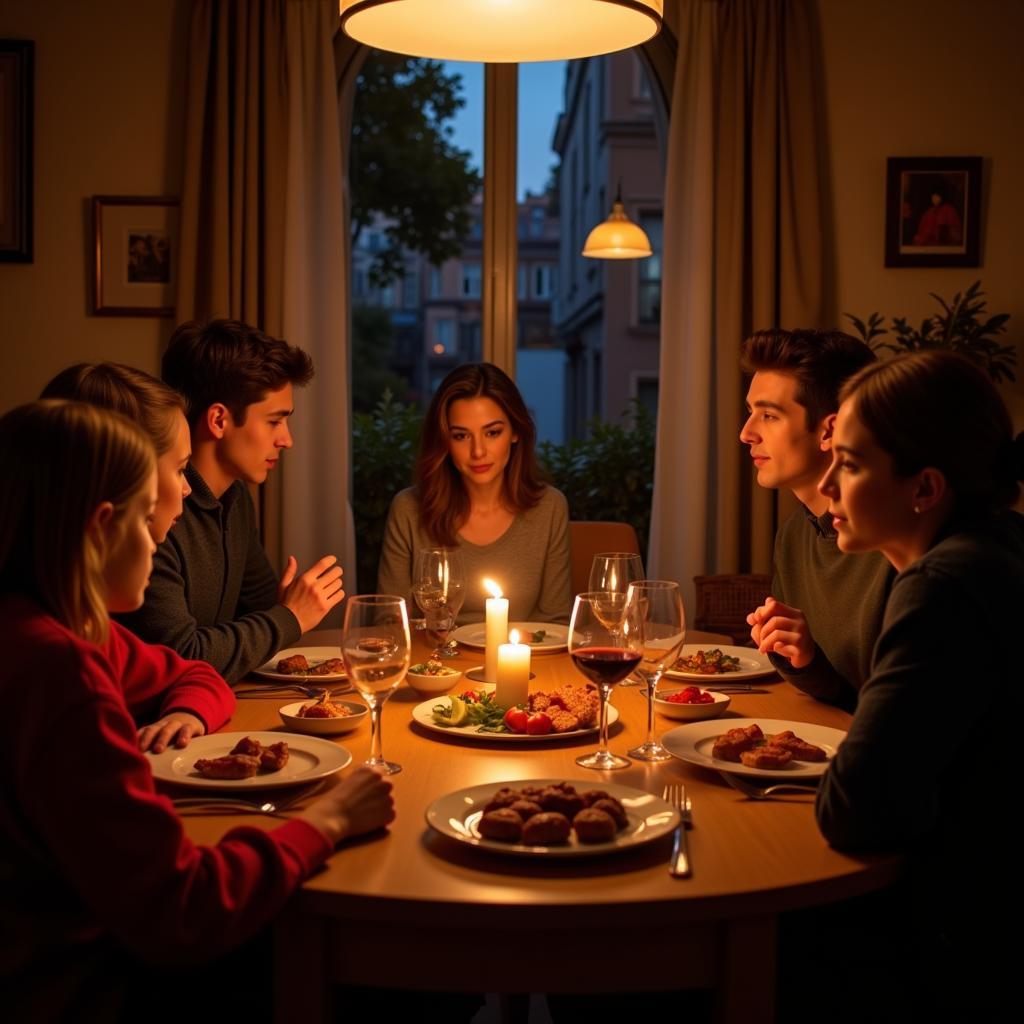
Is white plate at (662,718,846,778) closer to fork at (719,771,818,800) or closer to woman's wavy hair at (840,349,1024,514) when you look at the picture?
fork at (719,771,818,800)

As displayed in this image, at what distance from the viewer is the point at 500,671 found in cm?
191

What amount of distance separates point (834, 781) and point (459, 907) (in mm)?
453

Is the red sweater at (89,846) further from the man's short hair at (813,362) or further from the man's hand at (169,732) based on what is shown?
the man's short hair at (813,362)

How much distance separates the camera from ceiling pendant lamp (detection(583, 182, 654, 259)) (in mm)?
4570

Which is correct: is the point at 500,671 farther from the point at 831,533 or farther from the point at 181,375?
the point at 181,375

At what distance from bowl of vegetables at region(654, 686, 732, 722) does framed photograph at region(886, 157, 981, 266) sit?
2838 mm

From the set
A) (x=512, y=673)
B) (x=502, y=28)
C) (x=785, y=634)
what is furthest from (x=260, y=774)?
(x=502, y=28)

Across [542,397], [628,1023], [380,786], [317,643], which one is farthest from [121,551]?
[542,397]

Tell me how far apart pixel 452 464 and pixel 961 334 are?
6.51 feet

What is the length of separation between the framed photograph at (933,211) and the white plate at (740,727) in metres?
2.93

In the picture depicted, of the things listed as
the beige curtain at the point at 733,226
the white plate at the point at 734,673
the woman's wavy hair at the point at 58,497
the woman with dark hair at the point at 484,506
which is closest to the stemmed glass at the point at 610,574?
the white plate at the point at 734,673

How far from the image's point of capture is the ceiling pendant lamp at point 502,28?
2.01 meters

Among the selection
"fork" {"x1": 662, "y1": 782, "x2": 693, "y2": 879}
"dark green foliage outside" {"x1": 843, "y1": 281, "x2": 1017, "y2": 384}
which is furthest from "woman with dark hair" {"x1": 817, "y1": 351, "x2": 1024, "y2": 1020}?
"dark green foliage outside" {"x1": 843, "y1": 281, "x2": 1017, "y2": 384}

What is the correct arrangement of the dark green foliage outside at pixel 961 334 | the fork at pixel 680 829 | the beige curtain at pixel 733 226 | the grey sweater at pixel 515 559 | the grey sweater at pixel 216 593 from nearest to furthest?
the fork at pixel 680 829
the grey sweater at pixel 216 593
the grey sweater at pixel 515 559
the dark green foliage outside at pixel 961 334
the beige curtain at pixel 733 226
